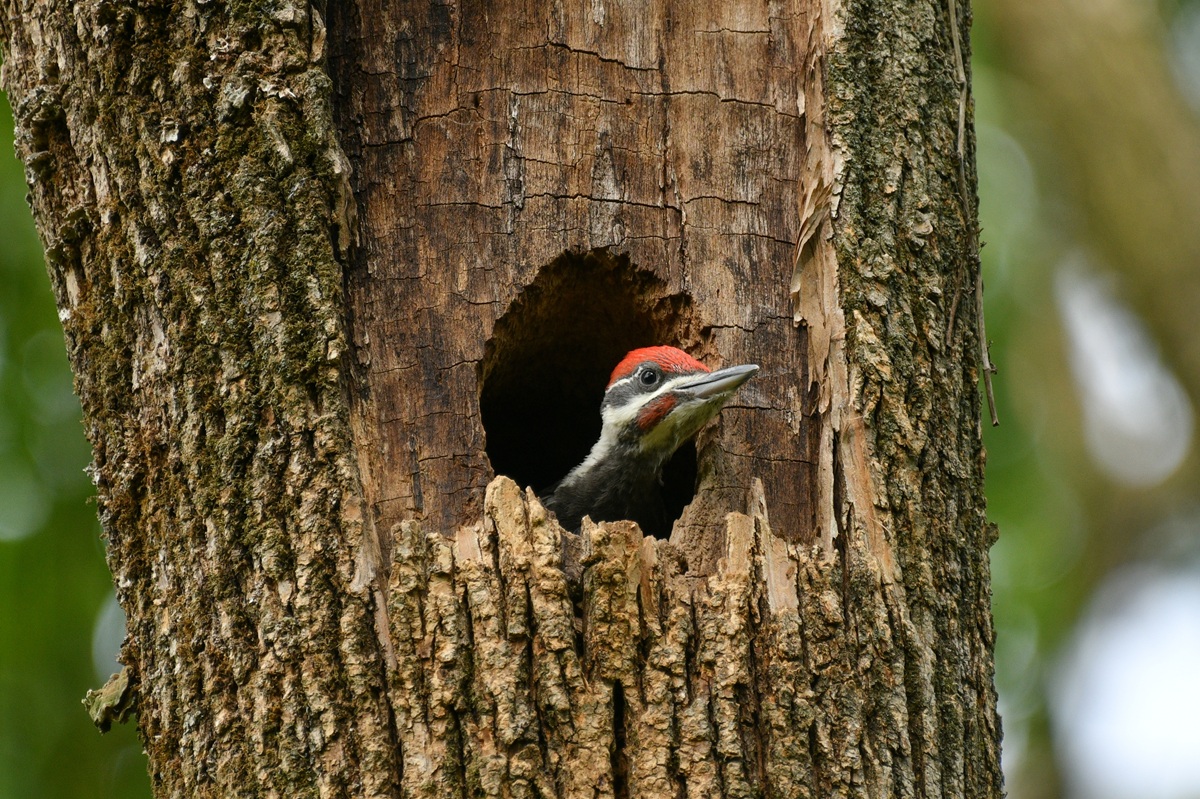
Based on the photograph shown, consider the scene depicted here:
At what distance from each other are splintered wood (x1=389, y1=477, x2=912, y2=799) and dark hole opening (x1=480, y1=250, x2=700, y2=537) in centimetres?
105

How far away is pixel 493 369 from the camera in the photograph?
461 centimetres

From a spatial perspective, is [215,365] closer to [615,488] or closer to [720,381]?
[720,381]

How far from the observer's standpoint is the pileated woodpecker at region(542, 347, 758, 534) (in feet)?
14.6

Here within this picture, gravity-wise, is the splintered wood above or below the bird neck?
below

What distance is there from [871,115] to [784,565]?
153 centimetres

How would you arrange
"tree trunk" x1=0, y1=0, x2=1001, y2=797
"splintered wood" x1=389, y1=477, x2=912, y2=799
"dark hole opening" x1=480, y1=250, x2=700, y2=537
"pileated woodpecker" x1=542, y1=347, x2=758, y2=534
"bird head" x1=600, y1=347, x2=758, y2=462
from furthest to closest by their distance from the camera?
"pileated woodpecker" x1=542, y1=347, x2=758, y2=534 → "dark hole opening" x1=480, y1=250, x2=700, y2=537 → "bird head" x1=600, y1=347, x2=758, y2=462 → "tree trunk" x1=0, y1=0, x2=1001, y2=797 → "splintered wood" x1=389, y1=477, x2=912, y2=799

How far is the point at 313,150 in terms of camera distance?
11.7 ft

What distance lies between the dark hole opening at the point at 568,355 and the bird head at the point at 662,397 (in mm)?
104

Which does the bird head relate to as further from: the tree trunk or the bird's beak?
the tree trunk

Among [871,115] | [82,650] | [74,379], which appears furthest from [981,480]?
[82,650]

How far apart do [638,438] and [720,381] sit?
123cm

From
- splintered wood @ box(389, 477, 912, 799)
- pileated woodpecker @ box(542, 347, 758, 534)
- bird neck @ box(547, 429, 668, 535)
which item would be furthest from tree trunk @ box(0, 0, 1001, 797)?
bird neck @ box(547, 429, 668, 535)

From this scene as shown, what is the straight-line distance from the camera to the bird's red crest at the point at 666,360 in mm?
4352

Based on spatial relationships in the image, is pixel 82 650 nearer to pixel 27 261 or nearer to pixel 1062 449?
pixel 27 261
